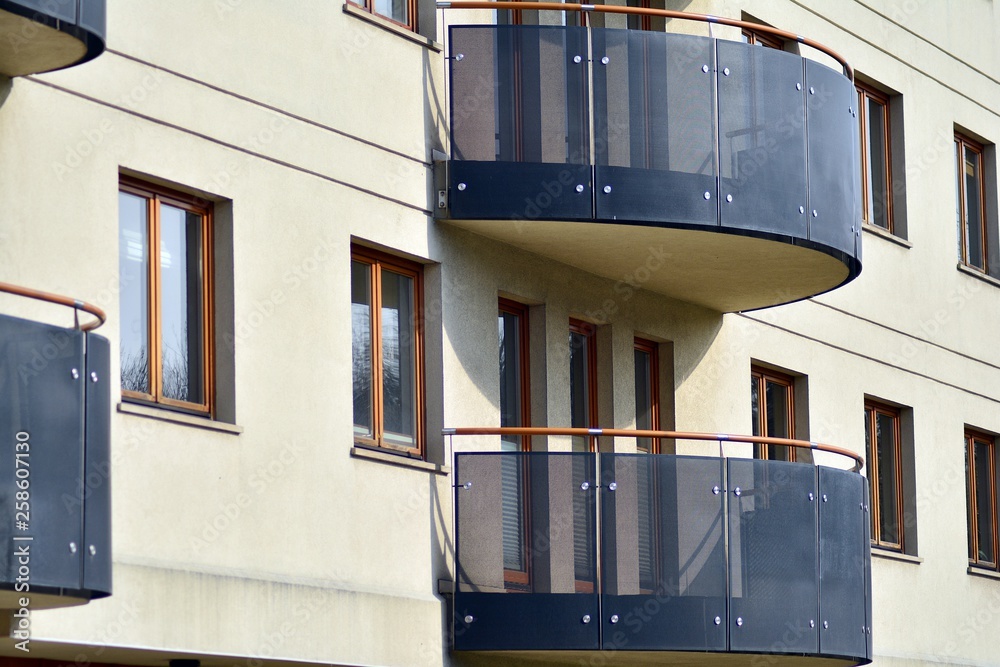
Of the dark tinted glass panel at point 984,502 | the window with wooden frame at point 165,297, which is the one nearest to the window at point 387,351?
the window with wooden frame at point 165,297

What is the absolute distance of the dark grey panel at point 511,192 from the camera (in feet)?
56.0

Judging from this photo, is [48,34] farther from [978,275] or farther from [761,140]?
[978,275]

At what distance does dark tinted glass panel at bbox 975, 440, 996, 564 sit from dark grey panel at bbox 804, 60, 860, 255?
7118 mm

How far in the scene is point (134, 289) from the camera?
1443 cm

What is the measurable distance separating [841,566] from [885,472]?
541cm

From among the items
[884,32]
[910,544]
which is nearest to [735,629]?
[910,544]

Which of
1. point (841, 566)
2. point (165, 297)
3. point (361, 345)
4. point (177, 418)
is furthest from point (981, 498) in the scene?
point (177, 418)

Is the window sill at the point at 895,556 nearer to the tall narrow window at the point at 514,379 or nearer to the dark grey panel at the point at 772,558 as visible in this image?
the dark grey panel at the point at 772,558

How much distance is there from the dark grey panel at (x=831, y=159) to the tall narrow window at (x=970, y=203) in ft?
22.3

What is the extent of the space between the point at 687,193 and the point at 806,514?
292cm

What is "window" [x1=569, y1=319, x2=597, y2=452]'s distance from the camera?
1909cm

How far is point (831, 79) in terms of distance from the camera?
19.2m

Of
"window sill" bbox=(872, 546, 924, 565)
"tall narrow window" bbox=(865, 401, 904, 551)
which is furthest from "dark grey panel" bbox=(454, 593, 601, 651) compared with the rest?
"tall narrow window" bbox=(865, 401, 904, 551)

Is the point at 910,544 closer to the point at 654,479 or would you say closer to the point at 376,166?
the point at 654,479
